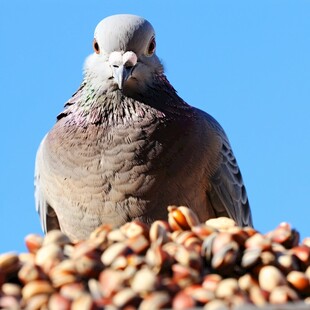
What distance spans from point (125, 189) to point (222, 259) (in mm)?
3631

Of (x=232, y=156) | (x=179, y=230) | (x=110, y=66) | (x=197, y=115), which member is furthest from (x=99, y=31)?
(x=179, y=230)

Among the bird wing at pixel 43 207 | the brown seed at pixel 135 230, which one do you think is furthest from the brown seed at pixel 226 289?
the bird wing at pixel 43 207

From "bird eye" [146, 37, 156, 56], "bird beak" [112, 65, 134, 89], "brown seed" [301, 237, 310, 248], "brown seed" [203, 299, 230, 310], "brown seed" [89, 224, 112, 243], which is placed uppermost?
"bird eye" [146, 37, 156, 56]

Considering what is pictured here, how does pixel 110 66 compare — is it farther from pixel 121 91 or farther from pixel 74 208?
pixel 74 208

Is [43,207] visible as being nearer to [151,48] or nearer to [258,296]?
[151,48]

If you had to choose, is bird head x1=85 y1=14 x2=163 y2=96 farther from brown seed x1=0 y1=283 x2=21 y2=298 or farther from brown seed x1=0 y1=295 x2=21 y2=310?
brown seed x1=0 y1=295 x2=21 y2=310

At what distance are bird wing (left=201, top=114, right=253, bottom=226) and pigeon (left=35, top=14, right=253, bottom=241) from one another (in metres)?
0.33

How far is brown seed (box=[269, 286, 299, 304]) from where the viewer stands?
11.4 feet

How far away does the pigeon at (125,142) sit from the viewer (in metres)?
7.25

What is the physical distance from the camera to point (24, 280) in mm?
3592

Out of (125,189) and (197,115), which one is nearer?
(125,189)

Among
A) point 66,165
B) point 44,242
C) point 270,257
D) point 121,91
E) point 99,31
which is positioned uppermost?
point 99,31

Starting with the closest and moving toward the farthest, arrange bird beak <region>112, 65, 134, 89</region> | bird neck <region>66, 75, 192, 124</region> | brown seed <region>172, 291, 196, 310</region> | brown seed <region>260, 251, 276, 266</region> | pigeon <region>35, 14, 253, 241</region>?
brown seed <region>172, 291, 196, 310</region> → brown seed <region>260, 251, 276, 266</region> → bird beak <region>112, 65, 134, 89</region> → pigeon <region>35, 14, 253, 241</region> → bird neck <region>66, 75, 192, 124</region>

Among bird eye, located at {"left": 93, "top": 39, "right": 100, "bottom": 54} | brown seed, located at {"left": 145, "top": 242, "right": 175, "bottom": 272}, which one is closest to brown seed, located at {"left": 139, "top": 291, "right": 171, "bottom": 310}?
brown seed, located at {"left": 145, "top": 242, "right": 175, "bottom": 272}
